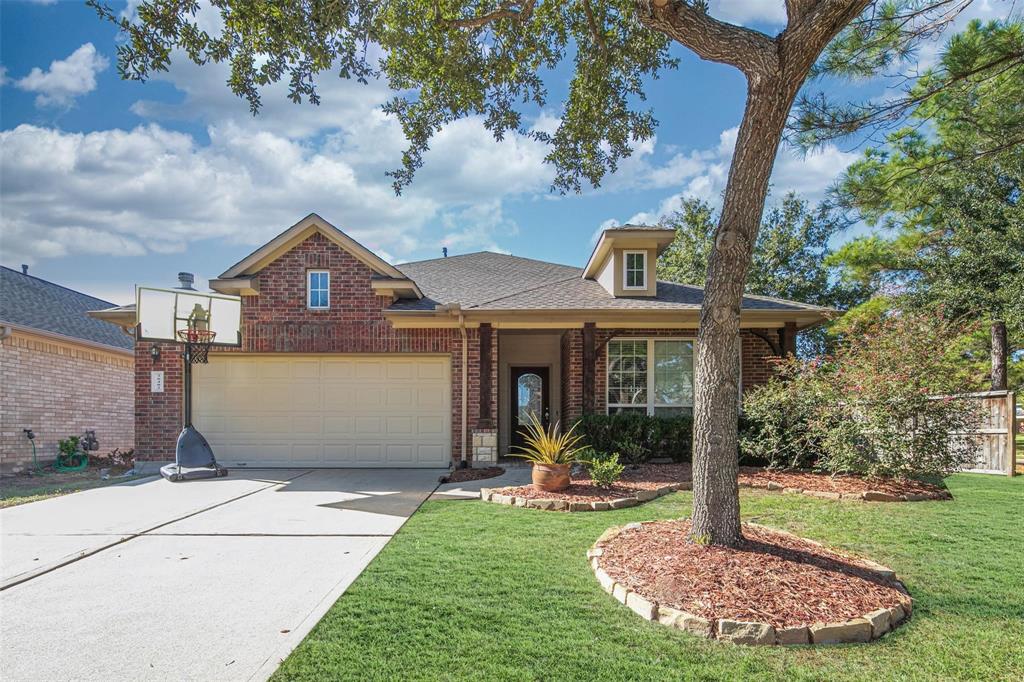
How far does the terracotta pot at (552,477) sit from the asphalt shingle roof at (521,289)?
337cm

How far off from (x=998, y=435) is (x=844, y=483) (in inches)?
188

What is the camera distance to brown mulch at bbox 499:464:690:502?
264 inches

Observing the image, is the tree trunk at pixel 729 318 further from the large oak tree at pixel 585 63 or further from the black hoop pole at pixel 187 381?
the black hoop pole at pixel 187 381

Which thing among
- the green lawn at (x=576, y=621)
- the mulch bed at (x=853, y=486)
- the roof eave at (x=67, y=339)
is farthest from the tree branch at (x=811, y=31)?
the roof eave at (x=67, y=339)

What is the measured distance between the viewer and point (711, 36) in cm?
433

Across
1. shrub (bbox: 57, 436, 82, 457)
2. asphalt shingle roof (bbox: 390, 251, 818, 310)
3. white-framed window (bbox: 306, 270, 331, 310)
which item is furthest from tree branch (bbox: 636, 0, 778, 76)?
shrub (bbox: 57, 436, 82, 457)

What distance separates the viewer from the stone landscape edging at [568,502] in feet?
20.7

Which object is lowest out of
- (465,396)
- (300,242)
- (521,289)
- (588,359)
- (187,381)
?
(465,396)

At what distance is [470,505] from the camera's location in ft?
21.7

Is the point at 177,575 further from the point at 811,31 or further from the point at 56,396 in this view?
the point at 56,396

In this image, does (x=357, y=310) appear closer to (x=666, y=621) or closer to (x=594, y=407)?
(x=594, y=407)

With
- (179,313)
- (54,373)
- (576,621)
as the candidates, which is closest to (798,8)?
(576,621)

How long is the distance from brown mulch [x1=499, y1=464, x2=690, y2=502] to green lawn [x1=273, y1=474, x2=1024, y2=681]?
117cm

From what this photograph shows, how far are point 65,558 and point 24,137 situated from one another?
7576mm
